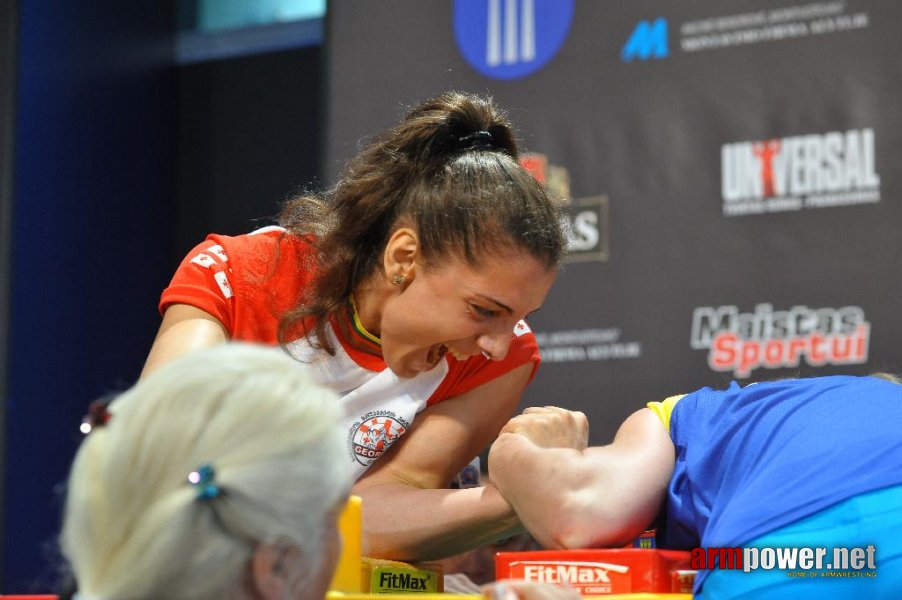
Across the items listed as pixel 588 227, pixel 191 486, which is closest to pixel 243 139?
pixel 588 227

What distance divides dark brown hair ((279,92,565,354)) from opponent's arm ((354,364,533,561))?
221 millimetres

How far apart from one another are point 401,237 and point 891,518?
831mm

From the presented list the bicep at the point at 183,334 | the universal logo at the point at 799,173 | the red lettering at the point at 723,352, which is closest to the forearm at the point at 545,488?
the bicep at the point at 183,334

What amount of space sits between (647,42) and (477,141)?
40.9 inches

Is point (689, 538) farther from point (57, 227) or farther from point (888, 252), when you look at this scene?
point (57, 227)

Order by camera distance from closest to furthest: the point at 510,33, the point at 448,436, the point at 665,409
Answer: the point at 665,409, the point at 448,436, the point at 510,33

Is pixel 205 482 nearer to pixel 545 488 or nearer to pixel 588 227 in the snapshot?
pixel 545 488

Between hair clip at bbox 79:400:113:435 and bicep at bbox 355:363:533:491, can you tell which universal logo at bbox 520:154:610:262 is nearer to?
bicep at bbox 355:363:533:491

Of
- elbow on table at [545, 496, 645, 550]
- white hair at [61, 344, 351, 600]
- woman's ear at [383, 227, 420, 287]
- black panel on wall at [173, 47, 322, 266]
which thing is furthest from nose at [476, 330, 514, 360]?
black panel on wall at [173, 47, 322, 266]

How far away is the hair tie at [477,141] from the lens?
1.87m

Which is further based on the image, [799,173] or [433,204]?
[799,173]

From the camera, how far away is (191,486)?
0.88 m

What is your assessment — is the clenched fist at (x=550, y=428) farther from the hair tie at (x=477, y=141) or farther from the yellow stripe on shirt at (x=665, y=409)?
the hair tie at (x=477, y=141)

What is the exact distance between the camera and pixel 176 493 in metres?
0.88
